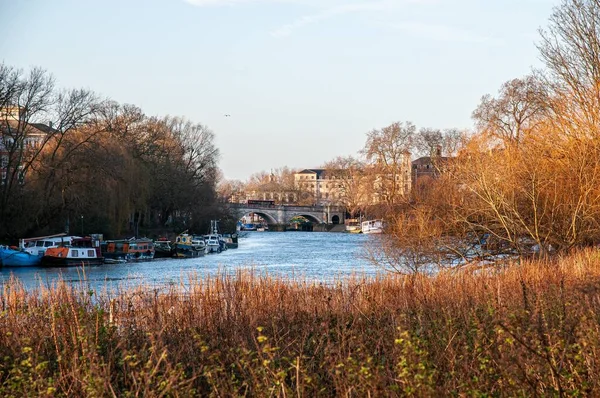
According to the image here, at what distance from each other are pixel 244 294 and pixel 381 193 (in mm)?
54189

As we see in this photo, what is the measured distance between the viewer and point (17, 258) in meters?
45.3

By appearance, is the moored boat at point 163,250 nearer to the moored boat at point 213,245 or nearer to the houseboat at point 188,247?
the houseboat at point 188,247

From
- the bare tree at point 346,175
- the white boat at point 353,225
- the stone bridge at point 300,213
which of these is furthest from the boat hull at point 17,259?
the stone bridge at point 300,213

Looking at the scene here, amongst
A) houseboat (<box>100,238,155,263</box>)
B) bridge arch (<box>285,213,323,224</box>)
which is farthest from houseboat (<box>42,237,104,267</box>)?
bridge arch (<box>285,213,323,224</box>)

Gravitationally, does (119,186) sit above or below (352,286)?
above

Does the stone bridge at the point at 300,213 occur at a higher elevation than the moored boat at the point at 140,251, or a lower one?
higher

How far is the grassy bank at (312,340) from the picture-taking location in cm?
773

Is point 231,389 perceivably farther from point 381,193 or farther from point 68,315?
point 381,193

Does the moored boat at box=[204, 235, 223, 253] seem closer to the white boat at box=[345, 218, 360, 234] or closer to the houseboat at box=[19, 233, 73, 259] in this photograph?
the houseboat at box=[19, 233, 73, 259]

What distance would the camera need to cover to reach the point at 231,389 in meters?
8.49

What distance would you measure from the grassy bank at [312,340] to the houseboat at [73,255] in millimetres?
32755

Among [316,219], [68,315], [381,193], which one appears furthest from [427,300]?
[316,219]

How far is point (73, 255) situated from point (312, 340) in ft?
128

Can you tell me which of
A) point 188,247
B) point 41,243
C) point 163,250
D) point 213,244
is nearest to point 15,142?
point 41,243
